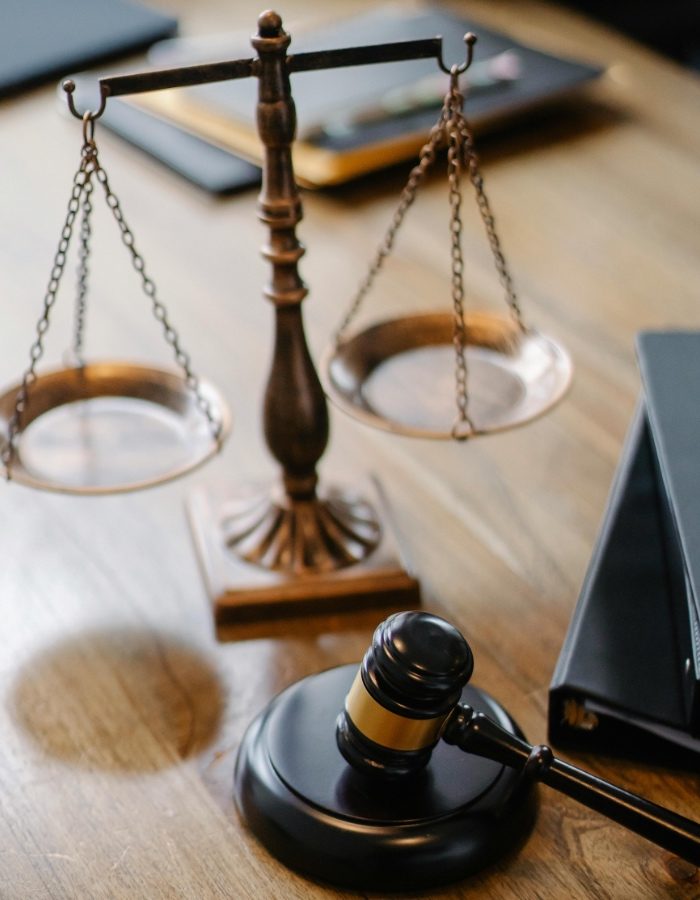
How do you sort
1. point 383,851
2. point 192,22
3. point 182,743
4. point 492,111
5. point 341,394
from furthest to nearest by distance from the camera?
point 192,22 < point 492,111 < point 341,394 < point 182,743 < point 383,851

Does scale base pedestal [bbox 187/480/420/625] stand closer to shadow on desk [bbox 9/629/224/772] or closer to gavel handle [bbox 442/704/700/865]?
shadow on desk [bbox 9/629/224/772]

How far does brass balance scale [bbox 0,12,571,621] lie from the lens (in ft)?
2.87

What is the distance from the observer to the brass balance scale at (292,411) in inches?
34.4

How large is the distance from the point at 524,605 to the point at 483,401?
0.16 m

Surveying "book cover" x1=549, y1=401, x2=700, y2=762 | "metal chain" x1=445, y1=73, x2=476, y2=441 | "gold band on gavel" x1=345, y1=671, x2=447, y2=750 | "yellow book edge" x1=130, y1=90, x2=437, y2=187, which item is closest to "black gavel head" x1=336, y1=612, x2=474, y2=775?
"gold band on gavel" x1=345, y1=671, x2=447, y2=750

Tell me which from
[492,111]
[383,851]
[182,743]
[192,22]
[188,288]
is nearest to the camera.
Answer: [383,851]

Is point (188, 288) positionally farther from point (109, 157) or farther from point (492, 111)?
point (492, 111)

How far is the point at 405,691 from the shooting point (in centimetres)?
69

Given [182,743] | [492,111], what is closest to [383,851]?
[182,743]

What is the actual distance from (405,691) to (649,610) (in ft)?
0.77

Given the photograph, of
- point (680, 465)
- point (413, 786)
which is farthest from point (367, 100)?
point (413, 786)

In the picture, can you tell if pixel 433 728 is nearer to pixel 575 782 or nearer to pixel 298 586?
pixel 575 782

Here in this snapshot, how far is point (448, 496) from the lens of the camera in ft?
3.53

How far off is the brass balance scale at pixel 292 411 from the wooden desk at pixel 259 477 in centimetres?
4
